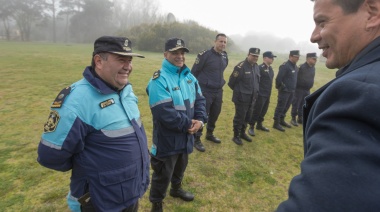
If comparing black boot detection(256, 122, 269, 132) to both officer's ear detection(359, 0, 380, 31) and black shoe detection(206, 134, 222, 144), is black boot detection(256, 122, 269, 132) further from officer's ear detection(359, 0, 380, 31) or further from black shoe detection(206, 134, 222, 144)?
officer's ear detection(359, 0, 380, 31)

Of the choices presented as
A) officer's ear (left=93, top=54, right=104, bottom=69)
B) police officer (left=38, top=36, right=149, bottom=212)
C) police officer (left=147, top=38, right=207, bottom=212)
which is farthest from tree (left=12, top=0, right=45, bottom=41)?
police officer (left=38, top=36, right=149, bottom=212)

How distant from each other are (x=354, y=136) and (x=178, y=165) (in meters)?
3.07

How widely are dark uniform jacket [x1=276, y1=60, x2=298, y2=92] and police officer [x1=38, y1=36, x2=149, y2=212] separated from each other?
5.67 metres

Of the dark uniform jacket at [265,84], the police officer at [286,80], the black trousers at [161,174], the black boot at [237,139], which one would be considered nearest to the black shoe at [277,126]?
the police officer at [286,80]

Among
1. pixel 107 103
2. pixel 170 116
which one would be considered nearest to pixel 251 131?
pixel 170 116

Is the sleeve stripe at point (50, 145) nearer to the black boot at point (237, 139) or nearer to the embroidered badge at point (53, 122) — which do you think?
the embroidered badge at point (53, 122)

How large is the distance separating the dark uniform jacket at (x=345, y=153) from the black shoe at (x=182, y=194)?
312cm

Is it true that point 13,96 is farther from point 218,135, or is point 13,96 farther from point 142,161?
point 142,161

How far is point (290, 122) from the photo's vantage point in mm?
7902

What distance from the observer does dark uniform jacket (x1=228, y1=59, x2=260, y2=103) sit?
18.4 ft

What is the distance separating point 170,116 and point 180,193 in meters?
1.50

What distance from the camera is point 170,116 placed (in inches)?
115

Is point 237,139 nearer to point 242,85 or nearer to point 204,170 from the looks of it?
point 242,85

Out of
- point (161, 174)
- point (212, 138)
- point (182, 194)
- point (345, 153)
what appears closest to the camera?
point (345, 153)
